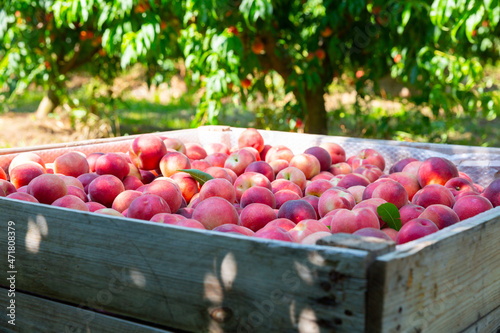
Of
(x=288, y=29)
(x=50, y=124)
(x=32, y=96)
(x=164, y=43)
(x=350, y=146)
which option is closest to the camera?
(x=350, y=146)

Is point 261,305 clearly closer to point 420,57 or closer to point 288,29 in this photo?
point 420,57

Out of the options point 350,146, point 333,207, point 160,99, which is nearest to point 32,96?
point 160,99

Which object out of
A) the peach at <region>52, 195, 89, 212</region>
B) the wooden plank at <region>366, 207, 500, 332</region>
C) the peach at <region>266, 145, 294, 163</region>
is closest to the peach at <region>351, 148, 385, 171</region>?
the peach at <region>266, 145, 294, 163</region>

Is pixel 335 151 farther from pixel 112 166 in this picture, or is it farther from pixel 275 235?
pixel 275 235

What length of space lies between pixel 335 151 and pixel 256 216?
39.6 inches

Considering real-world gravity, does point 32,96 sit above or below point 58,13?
below

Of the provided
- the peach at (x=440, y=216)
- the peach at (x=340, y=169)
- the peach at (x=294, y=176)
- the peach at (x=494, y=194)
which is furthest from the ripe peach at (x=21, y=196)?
the peach at (x=494, y=194)

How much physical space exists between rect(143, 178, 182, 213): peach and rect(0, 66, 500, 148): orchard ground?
3112 mm

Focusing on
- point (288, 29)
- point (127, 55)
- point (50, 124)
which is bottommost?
point (50, 124)

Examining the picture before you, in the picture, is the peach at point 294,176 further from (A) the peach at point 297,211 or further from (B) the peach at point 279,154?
(A) the peach at point 297,211

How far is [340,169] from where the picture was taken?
2463 millimetres

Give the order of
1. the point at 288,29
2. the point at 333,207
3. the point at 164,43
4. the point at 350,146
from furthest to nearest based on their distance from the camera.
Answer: the point at 288,29
the point at 164,43
the point at 350,146
the point at 333,207

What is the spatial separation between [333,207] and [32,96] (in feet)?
35.2

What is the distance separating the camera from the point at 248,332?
1.11 meters
